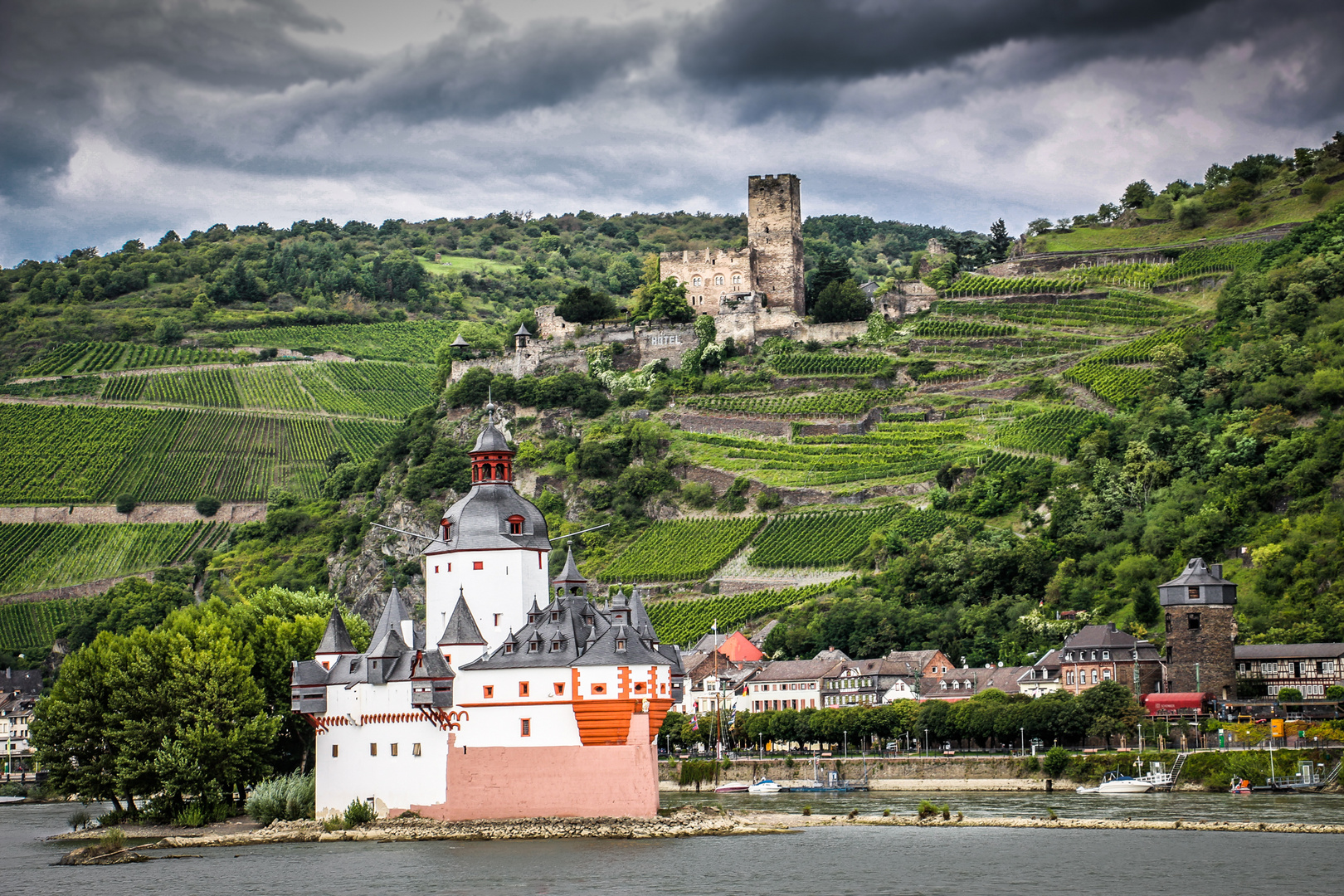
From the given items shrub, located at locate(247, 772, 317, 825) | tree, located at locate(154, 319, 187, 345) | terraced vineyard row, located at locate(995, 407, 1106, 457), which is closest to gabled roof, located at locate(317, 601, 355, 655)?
shrub, located at locate(247, 772, 317, 825)

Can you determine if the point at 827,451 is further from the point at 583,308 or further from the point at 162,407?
the point at 162,407

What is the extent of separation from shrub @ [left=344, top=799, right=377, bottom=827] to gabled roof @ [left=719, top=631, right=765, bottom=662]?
34543 millimetres

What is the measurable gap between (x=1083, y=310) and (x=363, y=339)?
6580 cm

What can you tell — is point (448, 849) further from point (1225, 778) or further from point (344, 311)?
point (344, 311)

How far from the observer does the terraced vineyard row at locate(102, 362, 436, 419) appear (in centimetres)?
12469

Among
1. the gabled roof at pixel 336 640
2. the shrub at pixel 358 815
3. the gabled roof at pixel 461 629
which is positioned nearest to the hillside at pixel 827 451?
the gabled roof at pixel 461 629

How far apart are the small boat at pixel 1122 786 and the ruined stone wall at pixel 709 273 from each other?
5862 centimetres

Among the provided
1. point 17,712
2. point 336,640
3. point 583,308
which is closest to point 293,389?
point 583,308

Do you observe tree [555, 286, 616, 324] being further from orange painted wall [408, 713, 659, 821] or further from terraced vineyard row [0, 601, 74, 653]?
orange painted wall [408, 713, 659, 821]

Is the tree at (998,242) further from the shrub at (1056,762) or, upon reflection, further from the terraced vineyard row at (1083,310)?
the shrub at (1056,762)

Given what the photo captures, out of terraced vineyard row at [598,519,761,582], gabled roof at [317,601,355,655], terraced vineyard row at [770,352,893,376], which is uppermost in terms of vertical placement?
terraced vineyard row at [770,352,893,376]

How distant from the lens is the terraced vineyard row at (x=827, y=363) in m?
104

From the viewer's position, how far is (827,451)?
319 ft

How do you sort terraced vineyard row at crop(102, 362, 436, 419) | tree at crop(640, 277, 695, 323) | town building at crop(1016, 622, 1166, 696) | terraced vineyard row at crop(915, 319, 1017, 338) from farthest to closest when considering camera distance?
terraced vineyard row at crop(102, 362, 436, 419) < tree at crop(640, 277, 695, 323) < terraced vineyard row at crop(915, 319, 1017, 338) < town building at crop(1016, 622, 1166, 696)
